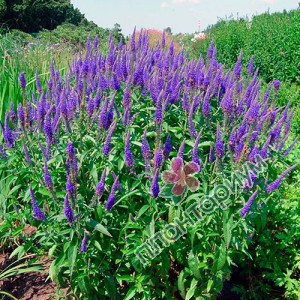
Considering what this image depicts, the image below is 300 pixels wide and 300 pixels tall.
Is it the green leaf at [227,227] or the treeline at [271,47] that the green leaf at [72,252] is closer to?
the green leaf at [227,227]

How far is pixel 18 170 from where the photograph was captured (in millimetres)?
3023

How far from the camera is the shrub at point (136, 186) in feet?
8.58

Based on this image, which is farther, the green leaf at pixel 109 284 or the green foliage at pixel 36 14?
the green foliage at pixel 36 14

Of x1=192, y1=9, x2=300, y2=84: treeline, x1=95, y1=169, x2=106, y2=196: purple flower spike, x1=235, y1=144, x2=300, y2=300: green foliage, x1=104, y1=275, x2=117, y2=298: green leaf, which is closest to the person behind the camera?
x1=95, y1=169, x2=106, y2=196: purple flower spike

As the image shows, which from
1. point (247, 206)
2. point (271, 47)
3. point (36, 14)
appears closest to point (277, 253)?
point (247, 206)

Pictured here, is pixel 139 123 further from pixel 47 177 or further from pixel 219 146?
pixel 47 177

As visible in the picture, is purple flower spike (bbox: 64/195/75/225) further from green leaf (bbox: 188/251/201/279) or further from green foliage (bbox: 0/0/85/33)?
green foliage (bbox: 0/0/85/33)

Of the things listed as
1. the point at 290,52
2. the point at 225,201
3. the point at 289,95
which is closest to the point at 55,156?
the point at 225,201

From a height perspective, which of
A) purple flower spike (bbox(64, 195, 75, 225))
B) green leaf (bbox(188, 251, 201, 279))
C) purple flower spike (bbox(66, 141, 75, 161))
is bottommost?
green leaf (bbox(188, 251, 201, 279))

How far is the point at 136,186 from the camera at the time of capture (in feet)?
9.27

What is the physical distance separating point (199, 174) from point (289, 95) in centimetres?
700

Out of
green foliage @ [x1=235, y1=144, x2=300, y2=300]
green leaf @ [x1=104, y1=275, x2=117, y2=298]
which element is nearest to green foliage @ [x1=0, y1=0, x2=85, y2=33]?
green foliage @ [x1=235, y1=144, x2=300, y2=300]

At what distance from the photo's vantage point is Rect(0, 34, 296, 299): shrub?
8.58ft

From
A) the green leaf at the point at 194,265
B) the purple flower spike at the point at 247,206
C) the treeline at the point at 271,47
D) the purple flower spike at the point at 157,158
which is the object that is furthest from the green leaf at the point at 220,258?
the treeline at the point at 271,47
